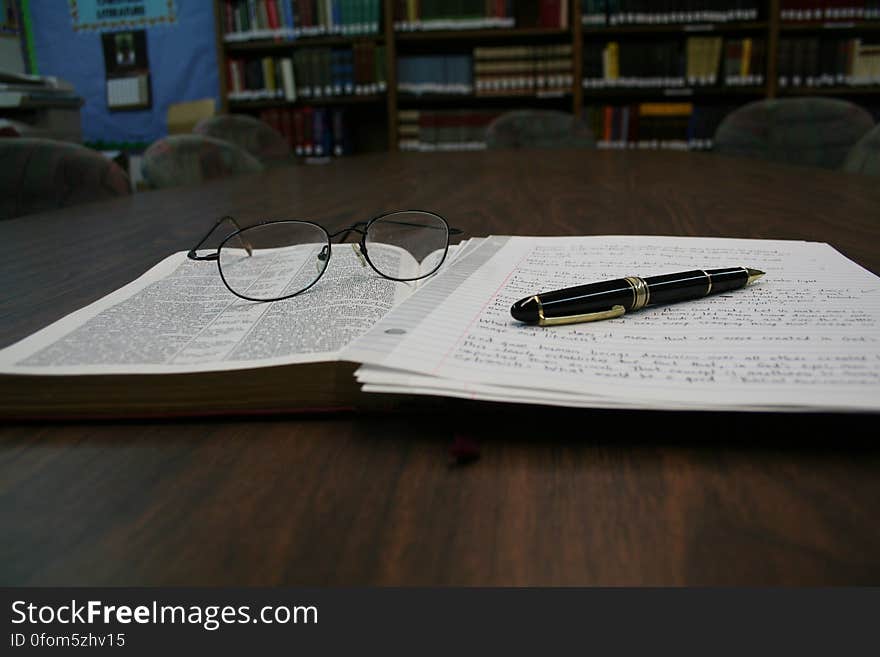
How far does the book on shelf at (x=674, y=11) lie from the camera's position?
3061 mm

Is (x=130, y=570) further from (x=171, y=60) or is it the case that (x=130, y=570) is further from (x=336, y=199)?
(x=171, y=60)

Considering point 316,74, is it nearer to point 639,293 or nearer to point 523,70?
point 523,70

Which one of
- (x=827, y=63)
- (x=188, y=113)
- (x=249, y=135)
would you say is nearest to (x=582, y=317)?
(x=249, y=135)

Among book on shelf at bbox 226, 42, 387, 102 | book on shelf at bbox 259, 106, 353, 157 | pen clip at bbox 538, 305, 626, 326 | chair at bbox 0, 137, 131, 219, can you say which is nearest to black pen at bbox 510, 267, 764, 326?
pen clip at bbox 538, 305, 626, 326

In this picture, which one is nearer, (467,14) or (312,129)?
(467,14)

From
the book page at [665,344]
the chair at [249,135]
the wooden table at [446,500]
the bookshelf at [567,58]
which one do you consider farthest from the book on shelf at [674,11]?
the wooden table at [446,500]

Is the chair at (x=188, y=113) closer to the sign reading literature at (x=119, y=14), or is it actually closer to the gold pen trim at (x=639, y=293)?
the sign reading literature at (x=119, y=14)

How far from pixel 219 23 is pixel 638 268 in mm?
3470

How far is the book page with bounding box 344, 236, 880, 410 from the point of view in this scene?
307mm

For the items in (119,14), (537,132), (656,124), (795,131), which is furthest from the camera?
(119,14)

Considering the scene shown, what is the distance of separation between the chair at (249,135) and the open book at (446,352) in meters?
2.01

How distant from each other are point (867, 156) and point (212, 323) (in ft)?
5.42

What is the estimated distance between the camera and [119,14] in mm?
3693

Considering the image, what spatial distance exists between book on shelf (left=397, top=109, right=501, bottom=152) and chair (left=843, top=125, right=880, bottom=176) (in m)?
2.00
